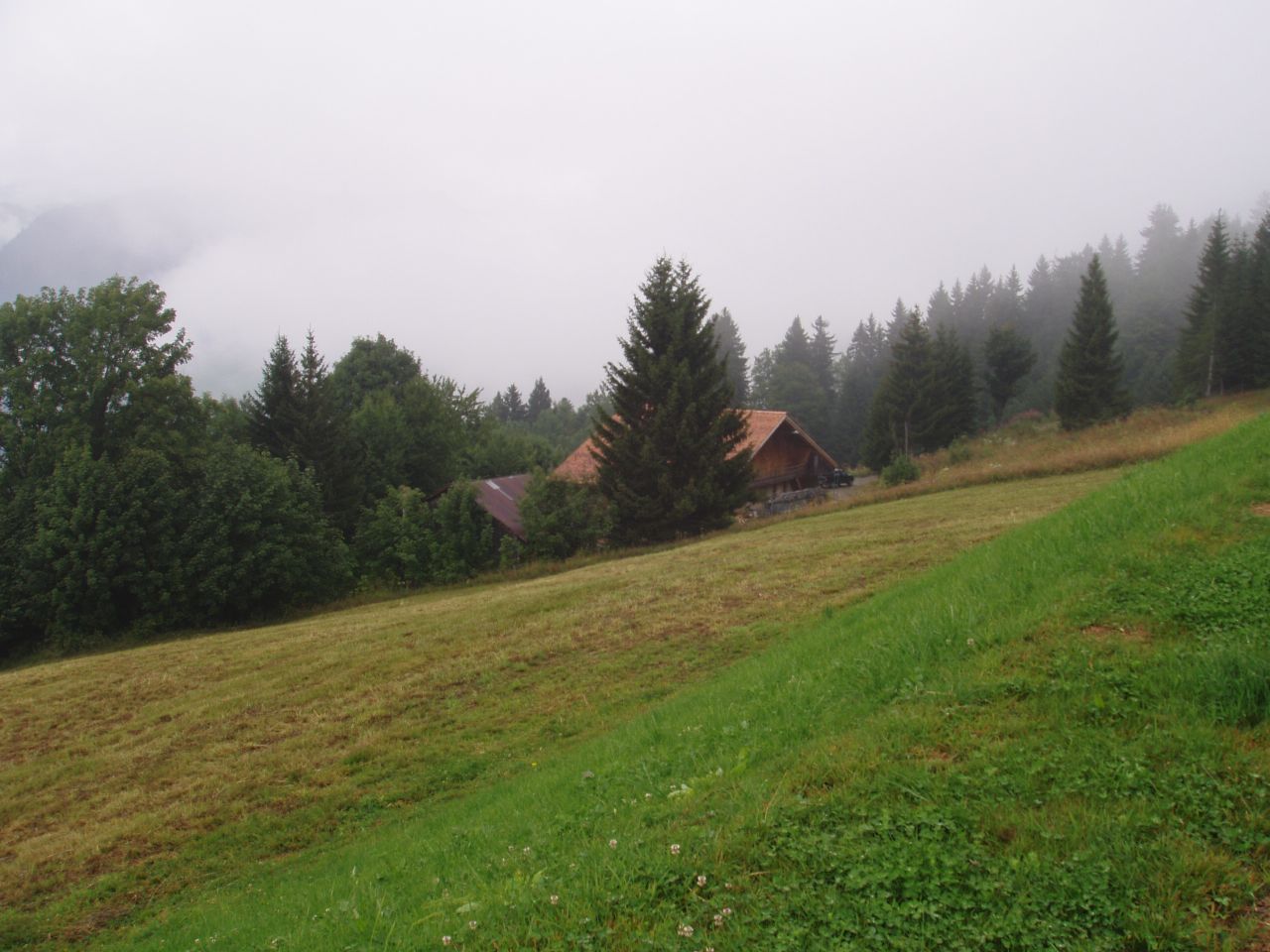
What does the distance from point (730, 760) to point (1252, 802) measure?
2442mm

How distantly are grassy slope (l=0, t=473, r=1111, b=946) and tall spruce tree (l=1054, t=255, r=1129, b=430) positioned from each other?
129 feet

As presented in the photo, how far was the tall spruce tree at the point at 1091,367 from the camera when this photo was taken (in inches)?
1909

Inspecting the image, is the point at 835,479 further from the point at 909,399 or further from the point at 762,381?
the point at 762,381

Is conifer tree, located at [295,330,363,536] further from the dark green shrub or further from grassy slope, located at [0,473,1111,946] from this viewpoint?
grassy slope, located at [0,473,1111,946]

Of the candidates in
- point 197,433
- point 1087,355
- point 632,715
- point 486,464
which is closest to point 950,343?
point 1087,355

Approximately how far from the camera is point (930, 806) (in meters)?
3.18

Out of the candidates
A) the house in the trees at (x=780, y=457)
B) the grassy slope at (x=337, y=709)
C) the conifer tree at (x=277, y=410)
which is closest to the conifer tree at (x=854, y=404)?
the house in the trees at (x=780, y=457)

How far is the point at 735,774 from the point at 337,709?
735 cm

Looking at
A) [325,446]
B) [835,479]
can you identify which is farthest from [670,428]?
[835,479]

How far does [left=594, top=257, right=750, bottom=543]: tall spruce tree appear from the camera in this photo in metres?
24.5

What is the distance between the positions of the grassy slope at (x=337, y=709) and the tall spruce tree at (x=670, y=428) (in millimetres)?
8678

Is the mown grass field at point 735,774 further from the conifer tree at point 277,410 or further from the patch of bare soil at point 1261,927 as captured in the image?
the conifer tree at point 277,410

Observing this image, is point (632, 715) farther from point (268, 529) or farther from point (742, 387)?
point (742, 387)

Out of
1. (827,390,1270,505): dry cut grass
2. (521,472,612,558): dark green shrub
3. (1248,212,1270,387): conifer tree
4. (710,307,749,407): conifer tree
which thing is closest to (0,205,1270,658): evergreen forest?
(521,472,612,558): dark green shrub
